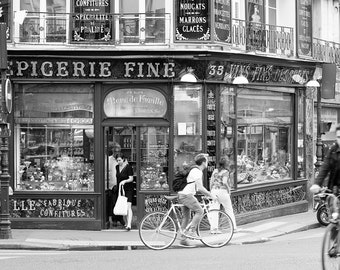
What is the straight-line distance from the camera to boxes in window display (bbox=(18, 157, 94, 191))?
17266mm

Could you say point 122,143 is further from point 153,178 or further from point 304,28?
point 304,28

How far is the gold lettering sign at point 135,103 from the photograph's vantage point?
17.1 m

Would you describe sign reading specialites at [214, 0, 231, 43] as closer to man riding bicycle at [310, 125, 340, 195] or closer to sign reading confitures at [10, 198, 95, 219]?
sign reading confitures at [10, 198, 95, 219]

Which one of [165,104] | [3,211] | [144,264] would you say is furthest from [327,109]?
[144,264]

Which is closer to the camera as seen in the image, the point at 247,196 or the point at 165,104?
the point at 165,104

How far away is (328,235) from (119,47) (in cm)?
949

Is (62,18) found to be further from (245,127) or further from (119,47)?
(245,127)

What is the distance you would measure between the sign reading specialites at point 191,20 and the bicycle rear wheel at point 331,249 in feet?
29.7

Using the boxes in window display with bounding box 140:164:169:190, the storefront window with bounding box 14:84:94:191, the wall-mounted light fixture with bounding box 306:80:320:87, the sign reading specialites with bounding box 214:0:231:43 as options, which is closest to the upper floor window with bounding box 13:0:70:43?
the storefront window with bounding box 14:84:94:191

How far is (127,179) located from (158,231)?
342 centimetres

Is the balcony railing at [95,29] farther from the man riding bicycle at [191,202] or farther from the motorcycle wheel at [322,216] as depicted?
the motorcycle wheel at [322,216]

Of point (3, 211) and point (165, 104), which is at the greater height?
point (165, 104)

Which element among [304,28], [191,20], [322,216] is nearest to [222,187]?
[322,216]

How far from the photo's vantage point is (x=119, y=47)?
1692cm
